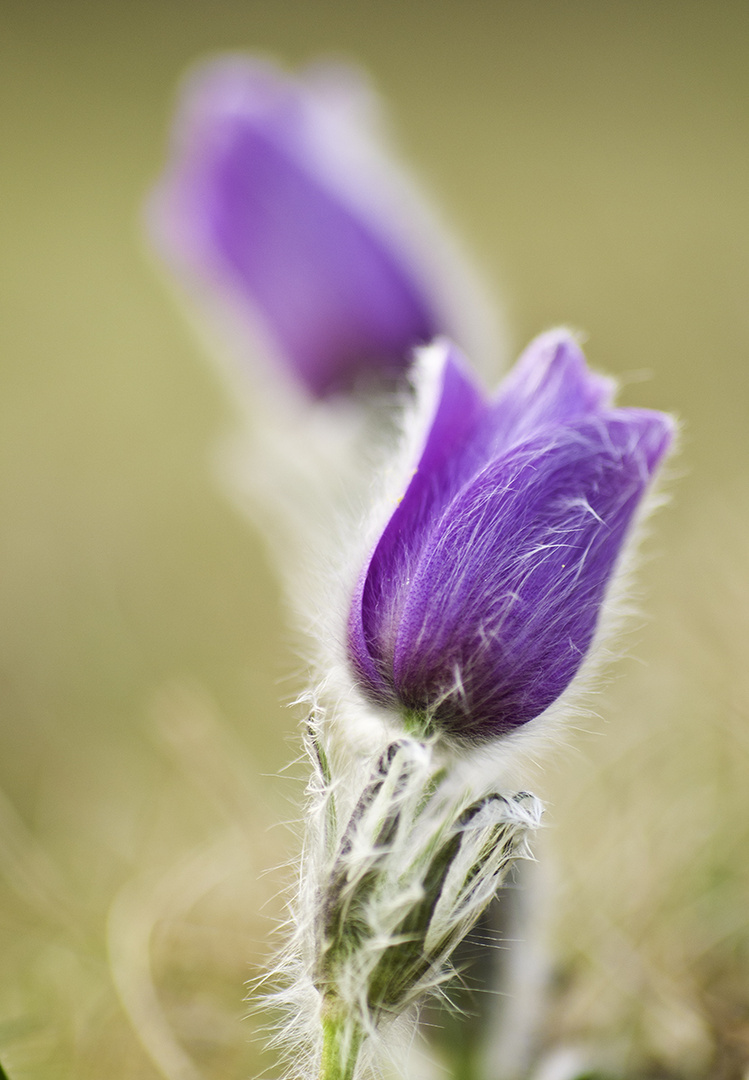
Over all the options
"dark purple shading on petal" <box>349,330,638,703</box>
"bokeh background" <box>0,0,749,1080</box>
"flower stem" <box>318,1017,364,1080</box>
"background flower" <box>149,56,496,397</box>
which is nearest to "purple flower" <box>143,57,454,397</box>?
"background flower" <box>149,56,496,397</box>

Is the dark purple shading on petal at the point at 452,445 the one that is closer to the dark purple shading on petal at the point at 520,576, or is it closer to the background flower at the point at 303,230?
the dark purple shading on petal at the point at 520,576

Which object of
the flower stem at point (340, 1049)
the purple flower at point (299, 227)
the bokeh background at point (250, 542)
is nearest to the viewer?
the flower stem at point (340, 1049)

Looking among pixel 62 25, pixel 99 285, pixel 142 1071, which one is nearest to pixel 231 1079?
pixel 142 1071

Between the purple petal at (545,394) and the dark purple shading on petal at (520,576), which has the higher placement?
the purple petal at (545,394)

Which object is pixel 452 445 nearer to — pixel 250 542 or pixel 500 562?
pixel 500 562

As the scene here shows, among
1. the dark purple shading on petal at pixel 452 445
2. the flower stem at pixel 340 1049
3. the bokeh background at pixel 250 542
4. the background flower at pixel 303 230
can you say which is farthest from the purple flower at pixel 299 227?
the flower stem at pixel 340 1049

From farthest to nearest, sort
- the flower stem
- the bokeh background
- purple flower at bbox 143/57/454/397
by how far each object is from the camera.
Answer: purple flower at bbox 143/57/454/397, the bokeh background, the flower stem

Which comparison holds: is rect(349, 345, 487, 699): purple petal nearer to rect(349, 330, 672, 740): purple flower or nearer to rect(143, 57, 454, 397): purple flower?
rect(349, 330, 672, 740): purple flower

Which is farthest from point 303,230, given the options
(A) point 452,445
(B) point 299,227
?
(A) point 452,445
